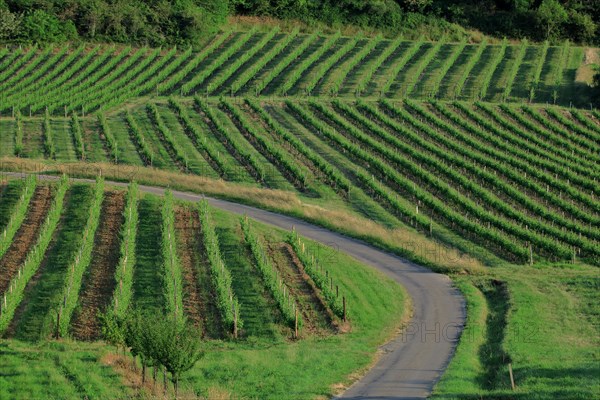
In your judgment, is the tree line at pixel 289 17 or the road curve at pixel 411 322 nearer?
the road curve at pixel 411 322

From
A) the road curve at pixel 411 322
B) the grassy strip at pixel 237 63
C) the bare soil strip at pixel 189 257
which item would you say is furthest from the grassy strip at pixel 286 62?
the bare soil strip at pixel 189 257

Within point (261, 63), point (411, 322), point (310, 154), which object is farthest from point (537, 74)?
point (411, 322)

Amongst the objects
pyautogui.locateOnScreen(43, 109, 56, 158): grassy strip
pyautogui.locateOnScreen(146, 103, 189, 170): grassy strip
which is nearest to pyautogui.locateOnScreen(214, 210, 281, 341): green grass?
pyautogui.locateOnScreen(146, 103, 189, 170): grassy strip

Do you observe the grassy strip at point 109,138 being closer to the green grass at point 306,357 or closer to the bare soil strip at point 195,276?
the bare soil strip at point 195,276

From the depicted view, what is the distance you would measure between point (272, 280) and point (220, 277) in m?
2.48

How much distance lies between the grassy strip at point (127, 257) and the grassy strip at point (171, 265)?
5.36 ft

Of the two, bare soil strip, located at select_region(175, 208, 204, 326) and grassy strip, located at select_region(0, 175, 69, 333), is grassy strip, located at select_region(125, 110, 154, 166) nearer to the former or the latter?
grassy strip, located at select_region(0, 175, 69, 333)

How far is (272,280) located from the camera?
51062mm

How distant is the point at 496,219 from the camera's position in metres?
63.5

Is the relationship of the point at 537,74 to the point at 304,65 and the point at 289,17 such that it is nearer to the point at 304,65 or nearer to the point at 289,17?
the point at 304,65

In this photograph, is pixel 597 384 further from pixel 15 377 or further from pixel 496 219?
pixel 496 219

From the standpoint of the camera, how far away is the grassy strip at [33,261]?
151ft

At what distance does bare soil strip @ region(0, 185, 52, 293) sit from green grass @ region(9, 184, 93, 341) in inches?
43.8

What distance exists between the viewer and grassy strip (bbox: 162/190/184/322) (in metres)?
47.7
